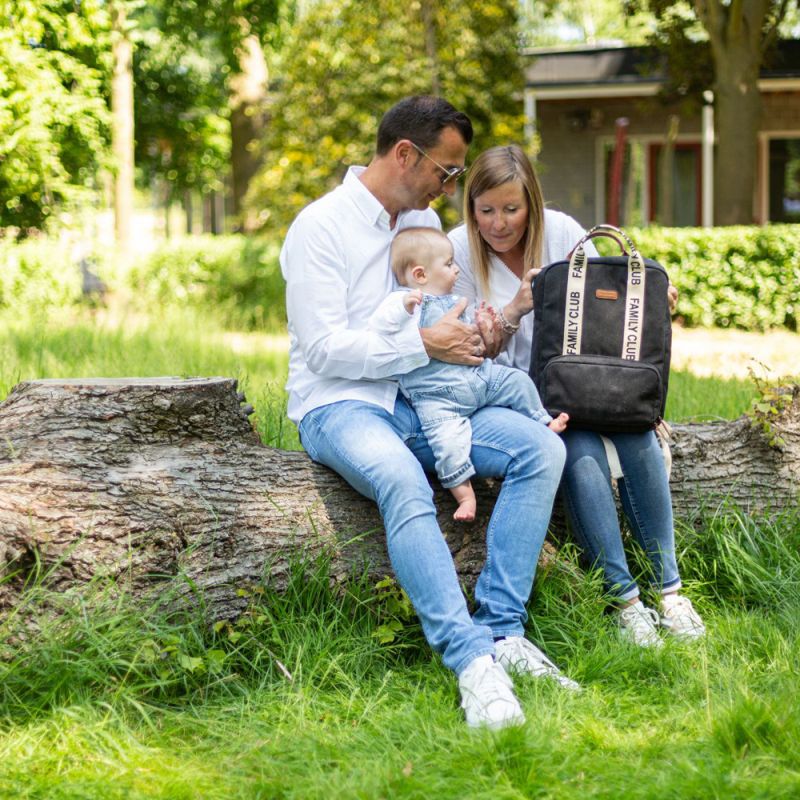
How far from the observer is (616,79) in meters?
17.1

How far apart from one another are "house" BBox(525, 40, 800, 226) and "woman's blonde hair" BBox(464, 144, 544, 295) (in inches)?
511

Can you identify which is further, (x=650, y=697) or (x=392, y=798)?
(x=650, y=697)

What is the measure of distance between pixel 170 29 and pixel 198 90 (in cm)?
277

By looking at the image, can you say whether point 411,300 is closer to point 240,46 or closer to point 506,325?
point 506,325

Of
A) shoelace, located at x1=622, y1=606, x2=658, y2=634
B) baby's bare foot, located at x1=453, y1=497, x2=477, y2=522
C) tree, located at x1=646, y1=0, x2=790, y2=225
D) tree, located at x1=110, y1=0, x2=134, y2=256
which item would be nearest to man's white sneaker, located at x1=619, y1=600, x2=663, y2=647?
shoelace, located at x1=622, y1=606, x2=658, y2=634

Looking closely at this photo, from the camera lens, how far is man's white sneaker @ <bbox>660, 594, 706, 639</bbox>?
358cm

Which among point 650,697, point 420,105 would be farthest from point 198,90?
point 650,697

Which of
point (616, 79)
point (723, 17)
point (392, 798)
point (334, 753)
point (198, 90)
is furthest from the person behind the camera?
point (198, 90)

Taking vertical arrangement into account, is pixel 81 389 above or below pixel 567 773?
above

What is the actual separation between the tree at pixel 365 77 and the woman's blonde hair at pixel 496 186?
11353 mm

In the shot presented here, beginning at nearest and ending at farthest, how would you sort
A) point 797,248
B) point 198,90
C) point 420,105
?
point 420,105, point 797,248, point 198,90

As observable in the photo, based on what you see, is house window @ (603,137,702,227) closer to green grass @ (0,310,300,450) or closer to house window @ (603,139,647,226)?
house window @ (603,139,647,226)

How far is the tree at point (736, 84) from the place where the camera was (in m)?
12.8

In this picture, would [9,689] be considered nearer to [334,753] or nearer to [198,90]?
[334,753]
